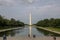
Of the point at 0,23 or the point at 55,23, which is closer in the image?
the point at 0,23

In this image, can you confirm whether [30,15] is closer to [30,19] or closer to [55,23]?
[30,19]

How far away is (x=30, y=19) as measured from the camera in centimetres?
15012

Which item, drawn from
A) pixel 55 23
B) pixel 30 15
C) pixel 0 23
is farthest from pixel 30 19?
pixel 0 23

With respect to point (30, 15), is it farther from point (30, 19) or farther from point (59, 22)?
point (59, 22)

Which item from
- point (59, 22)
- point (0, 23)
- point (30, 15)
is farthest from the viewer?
point (30, 15)

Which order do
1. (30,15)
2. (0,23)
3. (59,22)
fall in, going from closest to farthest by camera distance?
1. (0,23)
2. (59,22)
3. (30,15)

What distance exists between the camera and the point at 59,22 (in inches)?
4006

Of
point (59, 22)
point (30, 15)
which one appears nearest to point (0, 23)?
point (59, 22)

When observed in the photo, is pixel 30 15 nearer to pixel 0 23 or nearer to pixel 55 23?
pixel 55 23

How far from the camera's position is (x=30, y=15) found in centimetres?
14812

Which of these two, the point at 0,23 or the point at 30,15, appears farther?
the point at 30,15

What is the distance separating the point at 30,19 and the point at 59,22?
51.2m

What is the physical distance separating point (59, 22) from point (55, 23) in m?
5.02

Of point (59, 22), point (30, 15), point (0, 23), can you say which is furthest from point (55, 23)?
point (30, 15)
